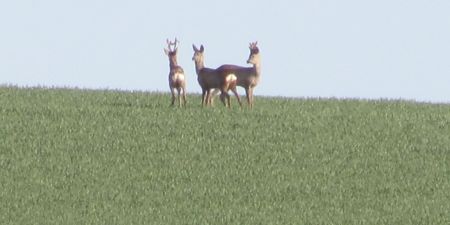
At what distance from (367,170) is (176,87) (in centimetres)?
480

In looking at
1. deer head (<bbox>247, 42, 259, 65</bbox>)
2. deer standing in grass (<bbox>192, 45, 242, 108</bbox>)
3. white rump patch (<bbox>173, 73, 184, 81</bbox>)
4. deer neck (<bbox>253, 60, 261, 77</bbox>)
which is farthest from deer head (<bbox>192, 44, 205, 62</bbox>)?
white rump patch (<bbox>173, 73, 184, 81</bbox>)

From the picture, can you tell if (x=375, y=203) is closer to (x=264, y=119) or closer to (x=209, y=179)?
(x=209, y=179)

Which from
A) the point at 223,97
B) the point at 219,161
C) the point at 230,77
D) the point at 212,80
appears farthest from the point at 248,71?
the point at 219,161

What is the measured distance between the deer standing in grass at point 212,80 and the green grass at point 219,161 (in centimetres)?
37

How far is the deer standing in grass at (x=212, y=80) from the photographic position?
2864 centimetres

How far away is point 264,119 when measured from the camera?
2878 centimetres

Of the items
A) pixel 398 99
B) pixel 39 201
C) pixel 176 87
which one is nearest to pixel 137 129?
pixel 176 87

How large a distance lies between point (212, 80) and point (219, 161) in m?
3.96

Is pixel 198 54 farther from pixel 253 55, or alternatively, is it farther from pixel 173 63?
pixel 253 55

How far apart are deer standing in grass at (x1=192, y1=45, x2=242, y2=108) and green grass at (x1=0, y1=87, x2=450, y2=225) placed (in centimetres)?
37

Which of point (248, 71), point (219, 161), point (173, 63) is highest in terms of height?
point (173, 63)

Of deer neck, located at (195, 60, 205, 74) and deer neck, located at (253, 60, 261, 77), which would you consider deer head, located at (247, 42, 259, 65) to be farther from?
deer neck, located at (195, 60, 205, 74)

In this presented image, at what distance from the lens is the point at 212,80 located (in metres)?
28.9

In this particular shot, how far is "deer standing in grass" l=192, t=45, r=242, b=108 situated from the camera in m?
28.6
